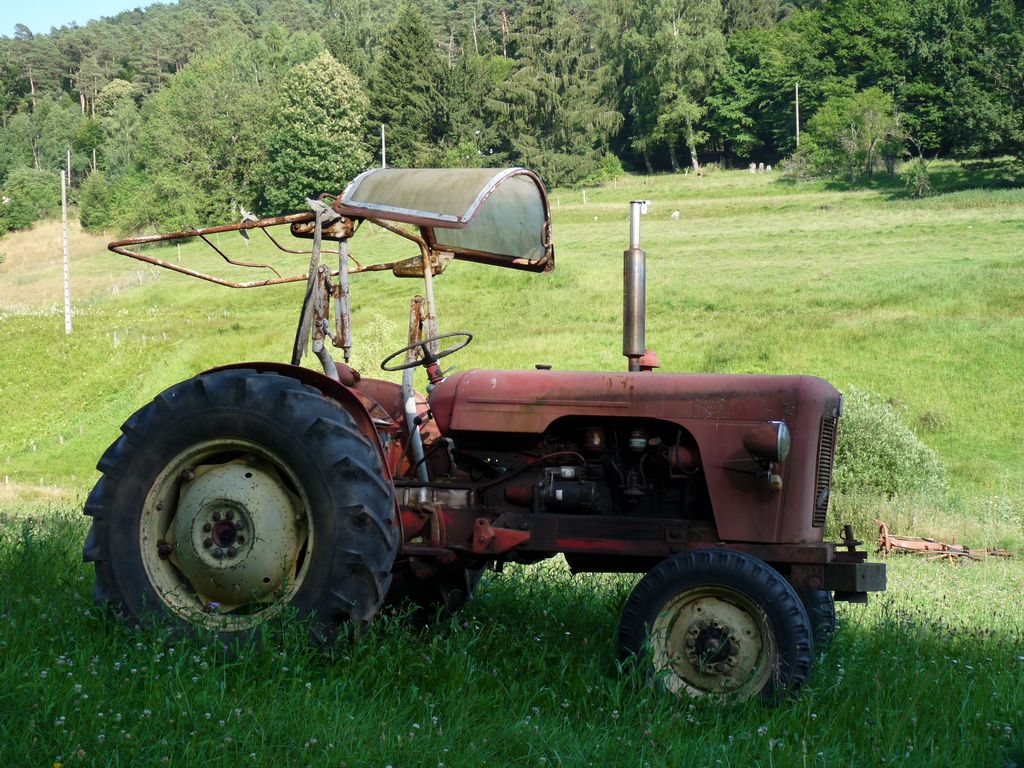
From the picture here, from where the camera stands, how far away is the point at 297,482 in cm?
511

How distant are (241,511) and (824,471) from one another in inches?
108

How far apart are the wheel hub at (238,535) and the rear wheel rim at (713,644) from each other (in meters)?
1.68

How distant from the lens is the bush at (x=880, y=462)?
20.4 metres

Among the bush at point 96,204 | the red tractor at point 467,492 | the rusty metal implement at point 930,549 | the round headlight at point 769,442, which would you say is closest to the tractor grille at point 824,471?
the red tractor at point 467,492

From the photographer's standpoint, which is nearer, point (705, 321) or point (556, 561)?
point (556, 561)

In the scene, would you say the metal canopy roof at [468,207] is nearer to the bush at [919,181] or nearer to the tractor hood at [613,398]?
the tractor hood at [613,398]

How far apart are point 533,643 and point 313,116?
76379 millimetres

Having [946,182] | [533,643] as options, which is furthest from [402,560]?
[946,182]

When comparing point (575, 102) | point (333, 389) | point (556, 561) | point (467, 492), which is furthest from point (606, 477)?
point (575, 102)

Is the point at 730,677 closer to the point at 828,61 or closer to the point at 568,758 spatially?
the point at 568,758

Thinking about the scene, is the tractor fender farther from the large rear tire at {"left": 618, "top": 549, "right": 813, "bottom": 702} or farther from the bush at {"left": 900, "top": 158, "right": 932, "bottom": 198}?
the bush at {"left": 900, "top": 158, "right": 932, "bottom": 198}

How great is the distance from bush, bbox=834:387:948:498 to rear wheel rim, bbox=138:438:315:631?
16556 mm

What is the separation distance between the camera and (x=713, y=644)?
491 centimetres

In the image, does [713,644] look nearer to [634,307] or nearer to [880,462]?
[634,307]
